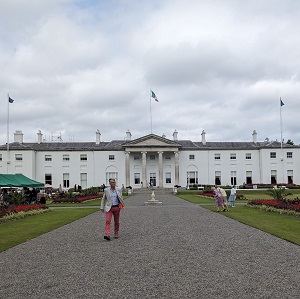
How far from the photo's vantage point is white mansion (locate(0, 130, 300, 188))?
67000 mm

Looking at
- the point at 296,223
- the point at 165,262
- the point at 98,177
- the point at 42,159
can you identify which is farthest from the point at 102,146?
the point at 165,262

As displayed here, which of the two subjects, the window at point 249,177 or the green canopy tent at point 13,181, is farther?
the window at point 249,177

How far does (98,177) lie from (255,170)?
27.3 meters

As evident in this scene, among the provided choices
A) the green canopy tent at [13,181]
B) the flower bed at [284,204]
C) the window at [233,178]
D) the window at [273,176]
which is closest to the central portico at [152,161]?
the window at [233,178]

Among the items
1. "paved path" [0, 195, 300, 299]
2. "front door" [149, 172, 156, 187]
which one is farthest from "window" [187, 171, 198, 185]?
"paved path" [0, 195, 300, 299]

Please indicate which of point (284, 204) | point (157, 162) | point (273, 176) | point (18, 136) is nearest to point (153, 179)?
point (157, 162)

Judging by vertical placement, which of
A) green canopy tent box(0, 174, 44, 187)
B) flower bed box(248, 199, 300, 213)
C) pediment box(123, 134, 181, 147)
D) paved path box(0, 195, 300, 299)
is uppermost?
pediment box(123, 134, 181, 147)

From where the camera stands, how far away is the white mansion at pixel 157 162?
67000mm

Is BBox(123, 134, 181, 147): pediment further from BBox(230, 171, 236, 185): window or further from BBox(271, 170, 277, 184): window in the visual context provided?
BBox(271, 170, 277, 184): window

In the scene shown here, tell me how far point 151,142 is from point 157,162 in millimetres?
4491

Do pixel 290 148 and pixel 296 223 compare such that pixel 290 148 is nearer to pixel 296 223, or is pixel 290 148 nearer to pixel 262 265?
pixel 296 223

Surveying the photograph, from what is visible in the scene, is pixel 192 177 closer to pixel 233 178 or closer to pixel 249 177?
pixel 233 178

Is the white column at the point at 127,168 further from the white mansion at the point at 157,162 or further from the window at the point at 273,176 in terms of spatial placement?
the window at the point at 273,176

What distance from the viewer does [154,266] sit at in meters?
7.78
